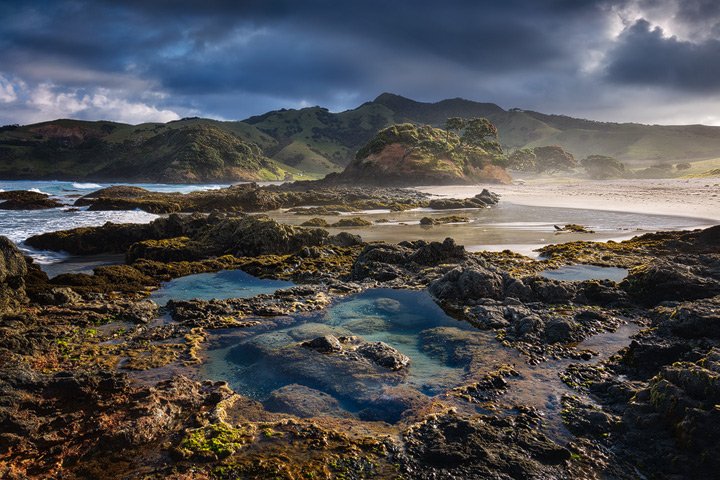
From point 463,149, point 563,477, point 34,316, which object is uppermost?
point 463,149

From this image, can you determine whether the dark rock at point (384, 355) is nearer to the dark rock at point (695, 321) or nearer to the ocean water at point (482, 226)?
the dark rock at point (695, 321)

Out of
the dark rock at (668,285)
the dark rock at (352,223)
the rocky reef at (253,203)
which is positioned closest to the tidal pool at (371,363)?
the dark rock at (668,285)

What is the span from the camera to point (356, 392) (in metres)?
8.14

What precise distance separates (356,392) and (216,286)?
1012cm

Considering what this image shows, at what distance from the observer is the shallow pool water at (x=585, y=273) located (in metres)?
16.0

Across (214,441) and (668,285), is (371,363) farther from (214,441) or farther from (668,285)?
(668,285)

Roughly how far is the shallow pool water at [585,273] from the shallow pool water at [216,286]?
10937 millimetres

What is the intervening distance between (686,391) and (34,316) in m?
15.4

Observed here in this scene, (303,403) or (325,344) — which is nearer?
(303,403)

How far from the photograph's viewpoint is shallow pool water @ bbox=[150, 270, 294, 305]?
49.1 feet

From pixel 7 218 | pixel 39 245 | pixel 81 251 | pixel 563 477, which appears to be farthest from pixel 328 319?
pixel 7 218

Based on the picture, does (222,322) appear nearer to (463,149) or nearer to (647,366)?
(647,366)

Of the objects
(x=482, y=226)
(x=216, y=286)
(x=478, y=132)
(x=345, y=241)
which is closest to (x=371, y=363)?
(x=216, y=286)

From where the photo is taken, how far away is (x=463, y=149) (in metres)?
111
